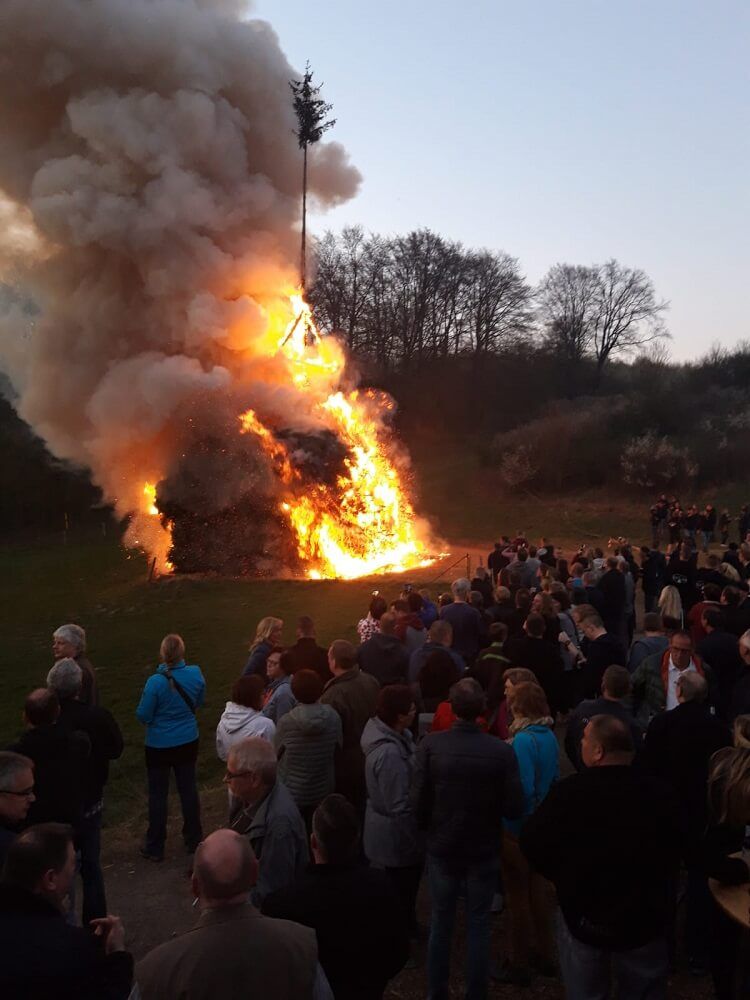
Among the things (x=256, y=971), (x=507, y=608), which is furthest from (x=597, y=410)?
(x=256, y=971)

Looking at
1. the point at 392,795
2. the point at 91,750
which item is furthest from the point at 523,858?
the point at 91,750

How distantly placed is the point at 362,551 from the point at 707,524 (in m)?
9.58

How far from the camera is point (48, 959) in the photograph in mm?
2406

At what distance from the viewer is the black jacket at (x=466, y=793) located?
156 inches

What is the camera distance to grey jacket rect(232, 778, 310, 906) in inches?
145

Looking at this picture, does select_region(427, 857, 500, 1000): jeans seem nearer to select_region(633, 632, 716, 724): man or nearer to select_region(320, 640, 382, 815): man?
select_region(320, 640, 382, 815): man

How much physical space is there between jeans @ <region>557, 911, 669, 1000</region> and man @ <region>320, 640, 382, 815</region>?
2074mm

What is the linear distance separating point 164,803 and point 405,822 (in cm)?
270

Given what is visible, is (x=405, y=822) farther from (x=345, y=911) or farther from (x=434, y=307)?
(x=434, y=307)

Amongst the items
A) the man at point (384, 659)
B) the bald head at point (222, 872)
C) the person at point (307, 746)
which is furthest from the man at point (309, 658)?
the bald head at point (222, 872)

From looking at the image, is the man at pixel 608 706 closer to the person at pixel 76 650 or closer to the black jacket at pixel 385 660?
the black jacket at pixel 385 660

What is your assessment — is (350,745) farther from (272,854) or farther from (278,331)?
(278,331)

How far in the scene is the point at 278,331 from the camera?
2330 cm

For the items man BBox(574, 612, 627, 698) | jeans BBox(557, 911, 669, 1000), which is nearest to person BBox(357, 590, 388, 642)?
man BBox(574, 612, 627, 698)
